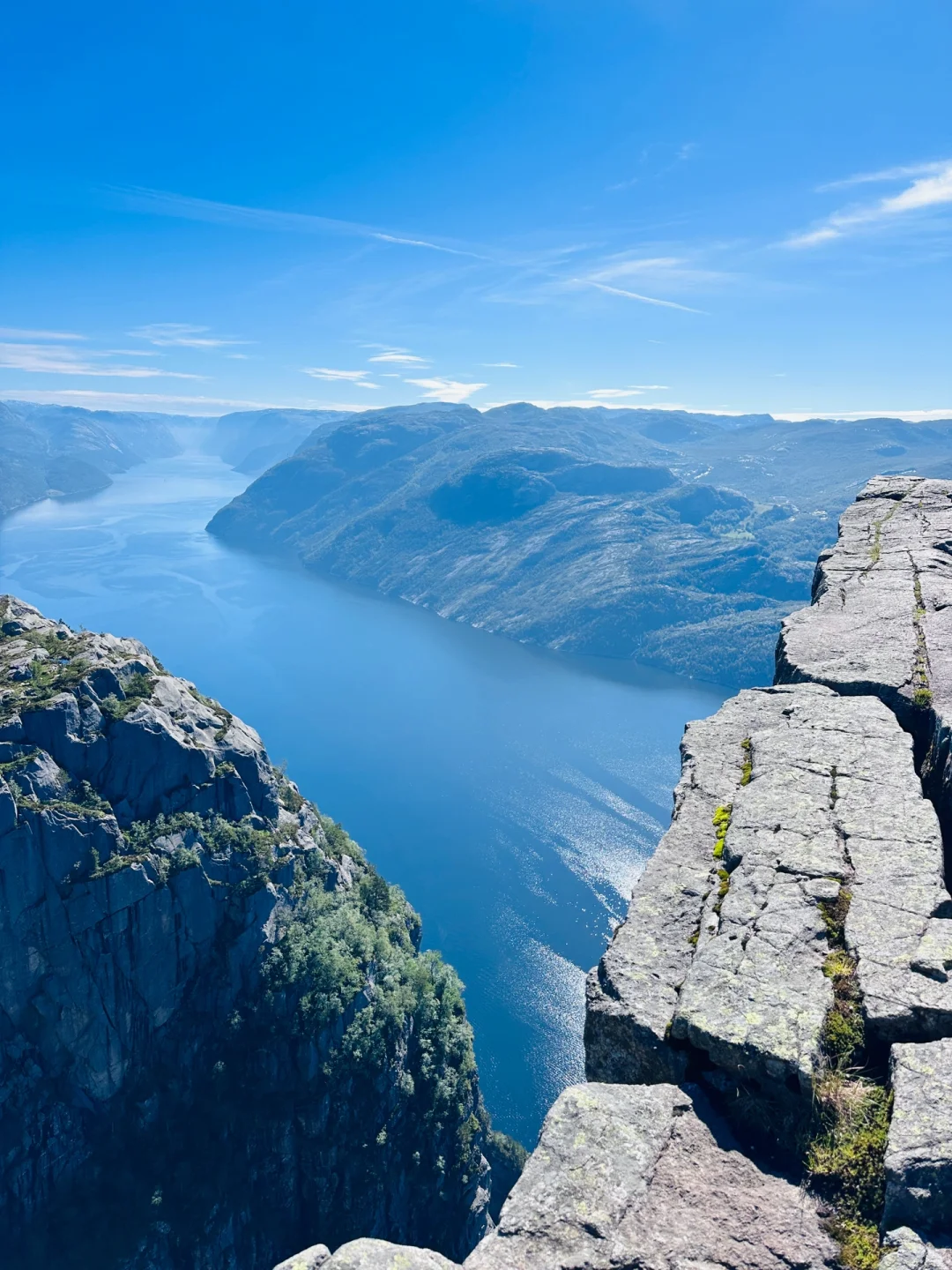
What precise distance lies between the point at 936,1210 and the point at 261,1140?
196ft

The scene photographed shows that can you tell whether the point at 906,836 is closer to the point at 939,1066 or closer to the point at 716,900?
the point at 716,900

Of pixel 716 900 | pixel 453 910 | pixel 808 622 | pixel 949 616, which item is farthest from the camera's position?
pixel 453 910

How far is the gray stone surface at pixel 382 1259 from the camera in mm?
5238

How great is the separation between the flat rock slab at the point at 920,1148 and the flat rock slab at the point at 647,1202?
0.65m

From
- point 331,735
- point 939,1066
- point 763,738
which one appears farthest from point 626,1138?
point 331,735

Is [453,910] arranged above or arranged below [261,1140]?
below

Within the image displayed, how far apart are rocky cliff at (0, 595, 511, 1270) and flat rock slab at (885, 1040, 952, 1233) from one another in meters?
55.1

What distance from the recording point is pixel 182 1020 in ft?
177

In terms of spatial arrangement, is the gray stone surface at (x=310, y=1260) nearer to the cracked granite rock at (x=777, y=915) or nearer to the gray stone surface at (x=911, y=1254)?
the cracked granite rock at (x=777, y=915)

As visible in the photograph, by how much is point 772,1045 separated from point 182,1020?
197ft

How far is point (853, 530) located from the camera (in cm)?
1916

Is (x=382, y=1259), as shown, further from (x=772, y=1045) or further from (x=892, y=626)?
(x=892, y=626)

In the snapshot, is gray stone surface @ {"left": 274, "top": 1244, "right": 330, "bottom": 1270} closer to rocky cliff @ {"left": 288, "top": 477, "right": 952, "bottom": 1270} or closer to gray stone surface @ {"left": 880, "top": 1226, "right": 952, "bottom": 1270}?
rocky cliff @ {"left": 288, "top": 477, "right": 952, "bottom": 1270}

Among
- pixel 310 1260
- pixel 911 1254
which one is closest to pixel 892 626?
pixel 911 1254
